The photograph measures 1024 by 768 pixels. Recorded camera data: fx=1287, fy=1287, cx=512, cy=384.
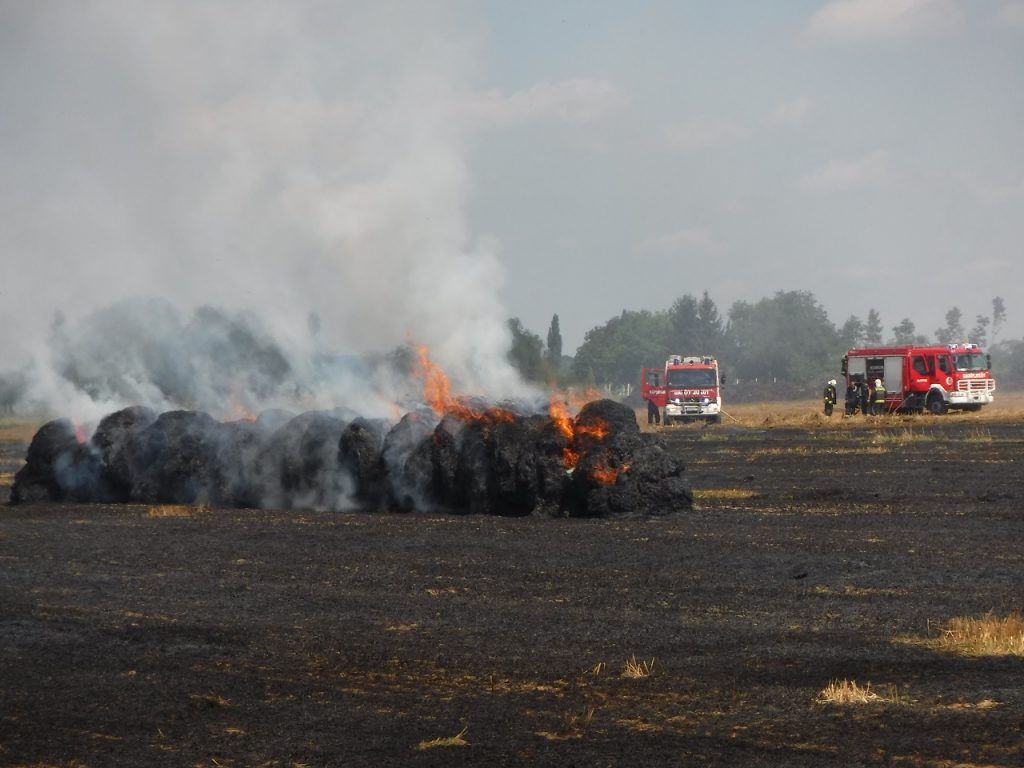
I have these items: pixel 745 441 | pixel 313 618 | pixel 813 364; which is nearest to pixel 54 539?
pixel 313 618

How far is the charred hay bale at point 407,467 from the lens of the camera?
2891 cm

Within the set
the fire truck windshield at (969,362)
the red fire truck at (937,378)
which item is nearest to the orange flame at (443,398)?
the red fire truck at (937,378)

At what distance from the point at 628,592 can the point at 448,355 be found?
1882 centimetres

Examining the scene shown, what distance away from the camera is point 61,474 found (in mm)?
32844

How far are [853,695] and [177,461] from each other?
77.0 feet

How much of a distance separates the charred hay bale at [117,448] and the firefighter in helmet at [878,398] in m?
40.5

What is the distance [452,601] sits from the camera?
55.3 feet

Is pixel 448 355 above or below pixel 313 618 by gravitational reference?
above

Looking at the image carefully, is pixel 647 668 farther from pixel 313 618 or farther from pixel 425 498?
pixel 425 498

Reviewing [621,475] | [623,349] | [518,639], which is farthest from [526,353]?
[623,349]

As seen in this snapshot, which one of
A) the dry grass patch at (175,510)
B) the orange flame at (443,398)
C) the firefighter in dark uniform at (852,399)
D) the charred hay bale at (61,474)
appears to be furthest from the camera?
the firefighter in dark uniform at (852,399)

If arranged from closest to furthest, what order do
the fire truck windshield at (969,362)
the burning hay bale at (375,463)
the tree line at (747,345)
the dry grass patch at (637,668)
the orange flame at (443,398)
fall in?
the dry grass patch at (637,668) < the burning hay bale at (375,463) < the orange flame at (443,398) < the fire truck windshield at (969,362) < the tree line at (747,345)

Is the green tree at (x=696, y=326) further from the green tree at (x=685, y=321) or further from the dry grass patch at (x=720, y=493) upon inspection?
the dry grass patch at (x=720, y=493)

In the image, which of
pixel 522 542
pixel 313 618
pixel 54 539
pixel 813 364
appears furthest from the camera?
pixel 813 364
